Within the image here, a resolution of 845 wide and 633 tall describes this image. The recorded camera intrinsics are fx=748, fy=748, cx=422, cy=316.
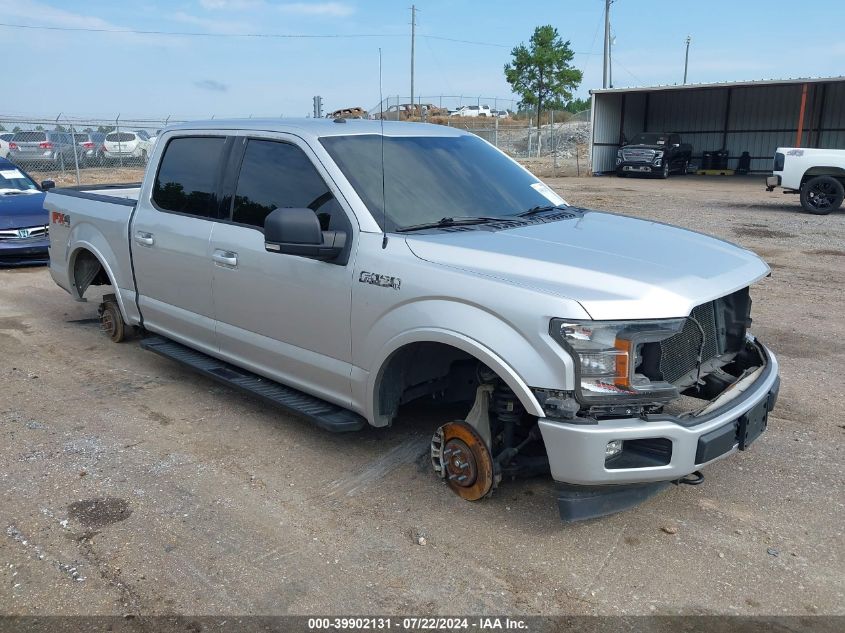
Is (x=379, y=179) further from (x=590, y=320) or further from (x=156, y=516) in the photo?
(x=156, y=516)

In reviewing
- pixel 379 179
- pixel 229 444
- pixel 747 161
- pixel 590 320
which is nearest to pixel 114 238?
pixel 229 444

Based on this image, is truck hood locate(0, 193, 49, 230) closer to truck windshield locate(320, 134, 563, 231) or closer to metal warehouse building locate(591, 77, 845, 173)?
truck windshield locate(320, 134, 563, 231)

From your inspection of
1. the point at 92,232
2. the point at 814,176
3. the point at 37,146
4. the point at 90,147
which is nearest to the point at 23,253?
the point at 92,232

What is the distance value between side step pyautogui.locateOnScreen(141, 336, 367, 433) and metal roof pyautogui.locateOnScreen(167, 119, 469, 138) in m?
1.57

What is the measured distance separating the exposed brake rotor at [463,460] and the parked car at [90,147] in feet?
73.5

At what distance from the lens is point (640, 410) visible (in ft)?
10.5

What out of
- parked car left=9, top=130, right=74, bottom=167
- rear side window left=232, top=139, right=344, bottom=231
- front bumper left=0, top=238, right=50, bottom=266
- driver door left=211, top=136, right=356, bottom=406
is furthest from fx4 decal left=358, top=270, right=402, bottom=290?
parked car left=9, top=130, right=74, bottom=167

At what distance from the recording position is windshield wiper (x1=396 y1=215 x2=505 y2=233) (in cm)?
400

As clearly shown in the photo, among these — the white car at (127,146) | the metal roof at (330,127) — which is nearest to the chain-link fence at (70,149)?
the white car at (127,146)

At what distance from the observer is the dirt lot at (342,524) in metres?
3.14

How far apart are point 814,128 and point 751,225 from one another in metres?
21.9

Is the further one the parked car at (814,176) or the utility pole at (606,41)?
the utility pole at (606,41)

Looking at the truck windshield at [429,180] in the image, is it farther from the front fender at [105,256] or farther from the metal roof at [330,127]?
the front fender at [105,256]

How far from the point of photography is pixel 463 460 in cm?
382
